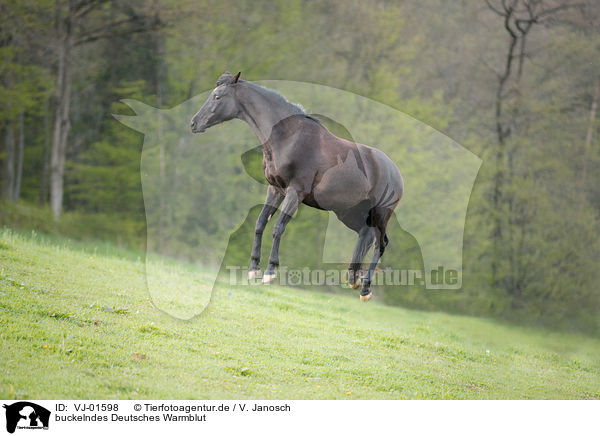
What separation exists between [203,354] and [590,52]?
1419 cm

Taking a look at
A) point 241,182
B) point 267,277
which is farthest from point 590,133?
point 267,277

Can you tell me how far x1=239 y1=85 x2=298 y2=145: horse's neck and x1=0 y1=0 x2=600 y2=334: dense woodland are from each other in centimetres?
1331

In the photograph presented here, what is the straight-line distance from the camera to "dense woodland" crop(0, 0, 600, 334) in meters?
18.1

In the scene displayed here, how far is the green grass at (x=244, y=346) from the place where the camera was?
916cm

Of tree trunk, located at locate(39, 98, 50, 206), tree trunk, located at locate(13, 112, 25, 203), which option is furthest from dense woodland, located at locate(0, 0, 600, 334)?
tree trunk, located at locate(39, 98, 50, 206)

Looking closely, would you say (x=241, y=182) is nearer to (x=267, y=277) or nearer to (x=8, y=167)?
(x=8, y=167)

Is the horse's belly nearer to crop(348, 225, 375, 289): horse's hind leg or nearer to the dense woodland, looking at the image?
crop(348, 225, 375, 289): horse's hind leg

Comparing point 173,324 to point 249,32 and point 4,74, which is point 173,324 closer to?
point 249,32

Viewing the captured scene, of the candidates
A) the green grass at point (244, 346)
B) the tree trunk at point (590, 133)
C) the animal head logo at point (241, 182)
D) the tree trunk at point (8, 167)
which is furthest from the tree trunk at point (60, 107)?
the tree trunk at point (590, 133)

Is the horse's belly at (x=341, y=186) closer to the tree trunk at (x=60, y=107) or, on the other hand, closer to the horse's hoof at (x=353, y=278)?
the horse's hoof at (x=353, y=278)
